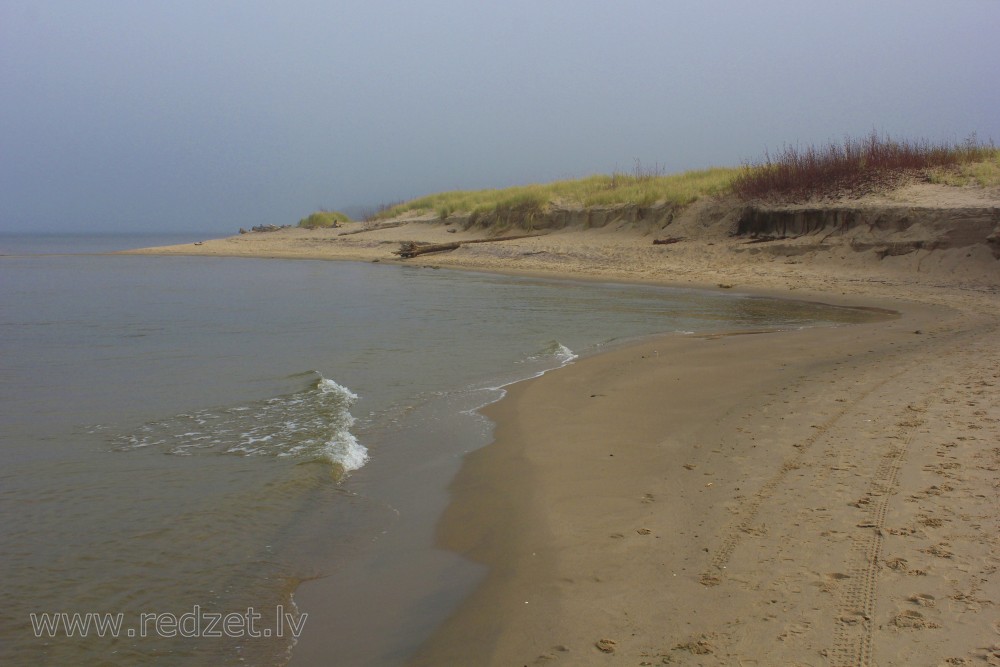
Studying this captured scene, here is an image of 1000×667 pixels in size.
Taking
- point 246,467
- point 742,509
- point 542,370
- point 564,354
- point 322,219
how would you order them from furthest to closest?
point 322,219
point 564,354
point 542,370
point 246,467
point 742,509

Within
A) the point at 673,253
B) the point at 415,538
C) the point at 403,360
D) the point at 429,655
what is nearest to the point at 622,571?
the point at 429,655

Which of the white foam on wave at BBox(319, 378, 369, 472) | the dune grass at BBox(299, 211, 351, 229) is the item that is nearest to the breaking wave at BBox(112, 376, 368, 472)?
the white foam on wave at BBox(319, 378, 369, 472)

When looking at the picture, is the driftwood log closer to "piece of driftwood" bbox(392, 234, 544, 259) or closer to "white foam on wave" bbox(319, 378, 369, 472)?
"piece of driftwood" bbox(392, 234, 544, 259)

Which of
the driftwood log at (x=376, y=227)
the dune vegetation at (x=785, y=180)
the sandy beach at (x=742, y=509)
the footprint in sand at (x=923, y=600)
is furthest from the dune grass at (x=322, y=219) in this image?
the footprint in sand at (x=923, y=600)

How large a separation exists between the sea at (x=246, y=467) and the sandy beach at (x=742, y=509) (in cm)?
36

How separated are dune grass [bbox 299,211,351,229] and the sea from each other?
87.0 ft

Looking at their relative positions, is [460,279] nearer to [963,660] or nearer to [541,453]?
[541,453]

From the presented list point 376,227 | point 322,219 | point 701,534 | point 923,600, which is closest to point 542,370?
→ point 701,534

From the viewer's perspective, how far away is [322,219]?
1537 inches

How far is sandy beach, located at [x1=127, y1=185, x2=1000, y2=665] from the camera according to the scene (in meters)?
2.48

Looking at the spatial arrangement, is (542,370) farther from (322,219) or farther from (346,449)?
(322,219)

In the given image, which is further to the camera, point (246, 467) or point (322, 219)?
point (322, 219)

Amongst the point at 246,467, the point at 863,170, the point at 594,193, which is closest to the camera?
the point at 246,467

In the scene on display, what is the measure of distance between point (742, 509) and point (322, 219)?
37826 millimetres
